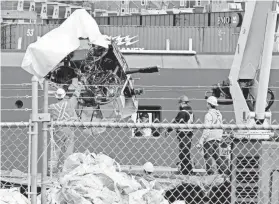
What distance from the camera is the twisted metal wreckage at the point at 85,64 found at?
1206 centimetres

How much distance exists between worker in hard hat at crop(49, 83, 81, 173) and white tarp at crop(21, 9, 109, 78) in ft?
2.26

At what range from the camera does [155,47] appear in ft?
64.6

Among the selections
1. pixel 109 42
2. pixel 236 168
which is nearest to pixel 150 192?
pixel 236 168

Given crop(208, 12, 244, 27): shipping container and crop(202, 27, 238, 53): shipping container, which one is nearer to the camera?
crop(202, 27, 238, 53): shipping container

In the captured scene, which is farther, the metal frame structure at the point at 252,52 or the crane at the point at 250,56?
the crane at the point at 250,56

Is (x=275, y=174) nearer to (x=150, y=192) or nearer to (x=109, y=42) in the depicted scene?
(x=150, y=192)

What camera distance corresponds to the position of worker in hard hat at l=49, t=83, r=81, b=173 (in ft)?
32.4

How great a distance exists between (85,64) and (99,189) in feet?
18.4

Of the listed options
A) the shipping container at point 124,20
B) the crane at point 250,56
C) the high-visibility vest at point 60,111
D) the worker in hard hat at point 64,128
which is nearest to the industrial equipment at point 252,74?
the crane at point 250,56

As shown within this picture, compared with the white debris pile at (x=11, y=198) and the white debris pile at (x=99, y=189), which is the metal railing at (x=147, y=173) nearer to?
the white debris pile at (x=99, y=189)

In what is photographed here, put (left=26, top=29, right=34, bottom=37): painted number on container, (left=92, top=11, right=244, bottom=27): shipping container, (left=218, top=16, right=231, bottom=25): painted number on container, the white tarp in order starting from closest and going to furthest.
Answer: the white tarp, (left=26, top=29, right=34, bottom=37): painted number on container, (left=218, top=16, right=231, bottom=25): painted number on container, (left=92, top=11, right=244, bottom=27): shipping container

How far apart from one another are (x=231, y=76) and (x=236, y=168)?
13.4 ft

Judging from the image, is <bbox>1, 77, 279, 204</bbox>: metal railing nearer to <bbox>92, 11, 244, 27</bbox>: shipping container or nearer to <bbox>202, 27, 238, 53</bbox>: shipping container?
<bbox>202, 27, 238, 53</bbox>: shipping container

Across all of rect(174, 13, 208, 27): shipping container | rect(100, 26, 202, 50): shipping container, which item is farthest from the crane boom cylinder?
rect(174, 13, 208, 27): shipping container
